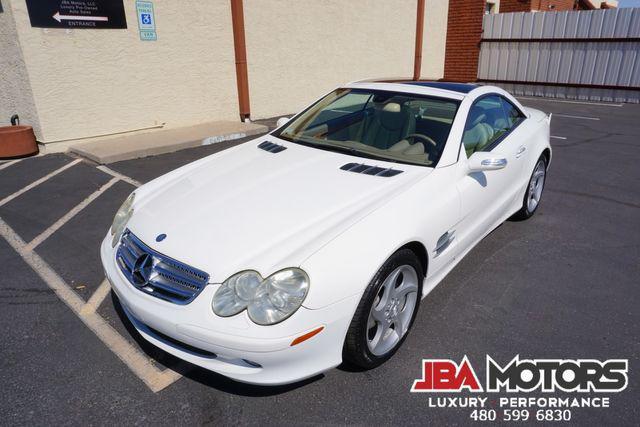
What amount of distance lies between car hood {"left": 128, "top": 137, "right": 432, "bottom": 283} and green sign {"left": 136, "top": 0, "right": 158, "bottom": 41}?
6.21m

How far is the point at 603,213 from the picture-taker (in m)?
5.30

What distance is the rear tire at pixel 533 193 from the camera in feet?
15.9

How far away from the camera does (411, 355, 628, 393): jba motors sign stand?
8.86 feet

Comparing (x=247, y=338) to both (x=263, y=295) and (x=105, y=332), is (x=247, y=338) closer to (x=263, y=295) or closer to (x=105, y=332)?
(x=263, y=295)

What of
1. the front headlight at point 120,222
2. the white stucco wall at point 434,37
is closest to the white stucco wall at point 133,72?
the front headlight at point 120,222

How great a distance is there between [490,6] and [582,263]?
1803cm

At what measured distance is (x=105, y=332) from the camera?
3115mm

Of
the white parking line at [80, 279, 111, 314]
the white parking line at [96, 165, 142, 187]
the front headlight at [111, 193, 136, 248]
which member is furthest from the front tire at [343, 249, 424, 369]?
the white parking line at [96, 165, 142, 187]

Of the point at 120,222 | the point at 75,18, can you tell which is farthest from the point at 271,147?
the point at 75,18

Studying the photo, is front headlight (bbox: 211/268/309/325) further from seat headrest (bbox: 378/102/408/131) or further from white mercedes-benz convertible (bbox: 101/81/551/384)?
seat headrest (bbox: 378/102/408/131)

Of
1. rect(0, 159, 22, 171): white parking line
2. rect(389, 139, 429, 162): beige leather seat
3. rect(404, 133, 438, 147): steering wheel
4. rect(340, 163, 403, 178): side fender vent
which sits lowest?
rect(0, 159, 22, 171): white parking line

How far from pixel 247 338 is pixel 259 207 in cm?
90

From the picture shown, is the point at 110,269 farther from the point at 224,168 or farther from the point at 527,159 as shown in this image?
the point at 527,159

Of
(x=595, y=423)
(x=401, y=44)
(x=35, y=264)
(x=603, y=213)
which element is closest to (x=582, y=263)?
(x=603, y=213)
